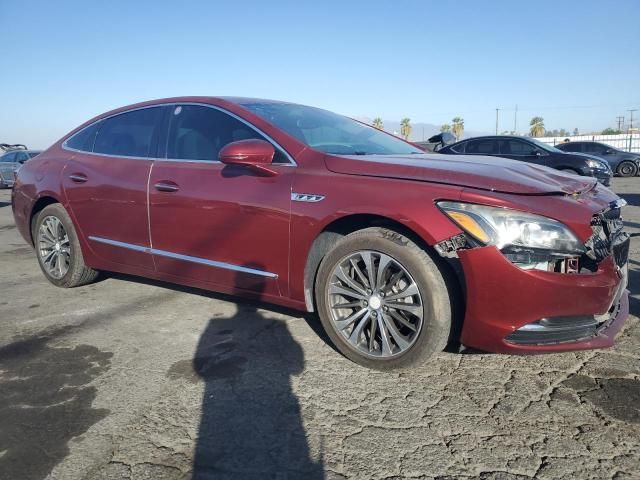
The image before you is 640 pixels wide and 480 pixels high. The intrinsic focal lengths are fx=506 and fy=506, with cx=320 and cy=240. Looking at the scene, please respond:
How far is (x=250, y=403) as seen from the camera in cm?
247

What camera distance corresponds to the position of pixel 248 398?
2.52 meters

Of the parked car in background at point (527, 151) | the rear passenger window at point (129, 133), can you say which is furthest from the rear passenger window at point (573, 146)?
the rear passenger window at point (129, 133)

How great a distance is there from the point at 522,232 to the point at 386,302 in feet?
2.58

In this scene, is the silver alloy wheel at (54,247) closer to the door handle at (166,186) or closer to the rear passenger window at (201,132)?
the door handle at (166,186)

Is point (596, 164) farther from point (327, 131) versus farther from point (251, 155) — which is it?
point (251, 155)

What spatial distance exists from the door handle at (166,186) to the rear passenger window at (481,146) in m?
9.82

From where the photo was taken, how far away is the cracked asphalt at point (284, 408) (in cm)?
200

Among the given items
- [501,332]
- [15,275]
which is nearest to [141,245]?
[15,275]

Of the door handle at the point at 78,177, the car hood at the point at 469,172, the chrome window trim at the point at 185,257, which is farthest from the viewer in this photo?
the door handle at the point at 78,177

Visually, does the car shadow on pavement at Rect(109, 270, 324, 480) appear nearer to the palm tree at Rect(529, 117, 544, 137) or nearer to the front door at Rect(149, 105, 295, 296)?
the front door at Rect(149, 105, 295, 296)

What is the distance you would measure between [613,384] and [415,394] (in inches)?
40.4

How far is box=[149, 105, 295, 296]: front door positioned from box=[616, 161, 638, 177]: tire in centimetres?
1932

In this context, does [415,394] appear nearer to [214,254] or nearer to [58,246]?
[214,254]

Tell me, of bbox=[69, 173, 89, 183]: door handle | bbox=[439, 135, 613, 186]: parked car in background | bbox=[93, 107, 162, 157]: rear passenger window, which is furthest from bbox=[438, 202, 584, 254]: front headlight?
bbox=[439, 135, 613, 186]: parked car in background
